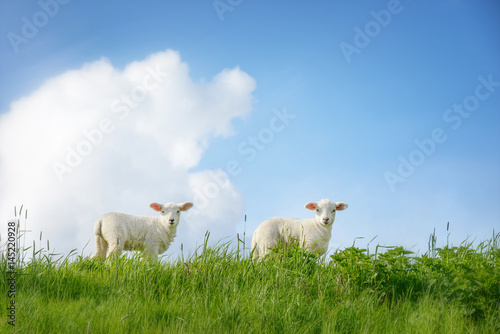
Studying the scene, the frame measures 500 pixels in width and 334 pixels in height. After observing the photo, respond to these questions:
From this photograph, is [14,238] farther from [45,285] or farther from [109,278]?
[109,278]

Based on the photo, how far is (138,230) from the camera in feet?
36.8

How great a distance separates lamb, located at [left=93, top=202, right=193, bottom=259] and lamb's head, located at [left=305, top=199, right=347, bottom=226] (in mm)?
3223

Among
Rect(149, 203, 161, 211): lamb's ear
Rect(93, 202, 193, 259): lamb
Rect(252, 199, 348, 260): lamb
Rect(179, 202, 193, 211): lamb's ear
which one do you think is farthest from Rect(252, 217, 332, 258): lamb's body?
Rect(149, 203, 161, 211): lamb's ear

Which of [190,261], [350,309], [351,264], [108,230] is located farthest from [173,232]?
[350,309]

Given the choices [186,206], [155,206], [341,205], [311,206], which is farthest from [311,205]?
[155,206]

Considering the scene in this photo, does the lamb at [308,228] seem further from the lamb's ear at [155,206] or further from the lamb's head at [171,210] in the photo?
the lamb's ear at [155,206]

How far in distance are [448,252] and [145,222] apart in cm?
750

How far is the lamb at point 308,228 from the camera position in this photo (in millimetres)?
10438

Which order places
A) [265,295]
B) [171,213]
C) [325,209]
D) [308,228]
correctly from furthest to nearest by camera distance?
[171,213], [308,228], [325,209], [265,295]

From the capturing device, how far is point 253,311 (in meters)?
4.34

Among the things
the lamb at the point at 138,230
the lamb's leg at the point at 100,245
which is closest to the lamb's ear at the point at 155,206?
the lamb at the point at 138,230

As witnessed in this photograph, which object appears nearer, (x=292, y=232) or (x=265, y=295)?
(x=265, y=295)

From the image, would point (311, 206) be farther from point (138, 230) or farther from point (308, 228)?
point (138, 230)

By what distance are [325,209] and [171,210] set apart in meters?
3.88
